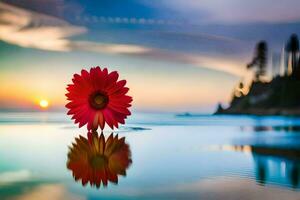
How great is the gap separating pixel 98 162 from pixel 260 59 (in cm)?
150

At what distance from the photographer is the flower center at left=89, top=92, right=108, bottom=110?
118 cm

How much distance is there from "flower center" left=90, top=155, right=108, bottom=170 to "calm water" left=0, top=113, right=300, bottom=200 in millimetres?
44

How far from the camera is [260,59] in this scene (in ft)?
7.00

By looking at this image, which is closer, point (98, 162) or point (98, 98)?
point (98, 162)

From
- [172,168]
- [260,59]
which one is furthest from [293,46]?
[172,168]

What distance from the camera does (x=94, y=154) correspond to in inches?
34.2

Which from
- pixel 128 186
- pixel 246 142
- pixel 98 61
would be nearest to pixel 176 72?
pixel 98 61

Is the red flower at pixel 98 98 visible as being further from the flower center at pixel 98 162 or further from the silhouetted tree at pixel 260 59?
the silhouetted tree at pixel 260 59

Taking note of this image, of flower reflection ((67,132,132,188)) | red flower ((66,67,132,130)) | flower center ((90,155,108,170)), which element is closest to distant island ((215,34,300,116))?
red flower ((66,67,132,130))

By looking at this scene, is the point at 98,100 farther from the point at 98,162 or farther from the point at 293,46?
the point at 293,46

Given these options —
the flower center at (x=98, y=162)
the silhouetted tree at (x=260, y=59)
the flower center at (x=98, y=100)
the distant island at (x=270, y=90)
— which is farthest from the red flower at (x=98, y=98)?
the silhouetted tree at (x=260, y=59)

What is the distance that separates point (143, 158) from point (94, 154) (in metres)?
0.12

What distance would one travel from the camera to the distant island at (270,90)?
2.16m

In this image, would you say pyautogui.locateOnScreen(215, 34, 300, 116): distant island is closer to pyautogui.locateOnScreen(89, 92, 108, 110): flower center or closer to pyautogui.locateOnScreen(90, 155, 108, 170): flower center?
pyautogui.locateOnScreen(89, 92, 108, 110): flower center
